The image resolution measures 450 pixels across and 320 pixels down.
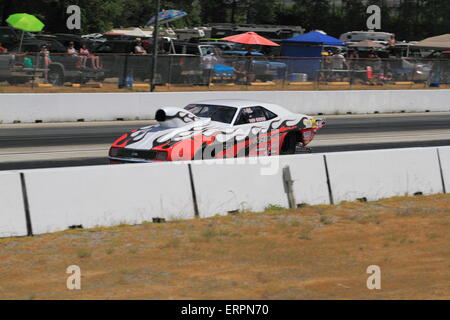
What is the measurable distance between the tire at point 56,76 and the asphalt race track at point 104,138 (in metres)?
3.14

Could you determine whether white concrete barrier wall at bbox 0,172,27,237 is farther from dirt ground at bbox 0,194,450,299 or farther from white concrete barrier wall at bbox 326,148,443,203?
white concrete barrier wall at bbox 326,148,443,203

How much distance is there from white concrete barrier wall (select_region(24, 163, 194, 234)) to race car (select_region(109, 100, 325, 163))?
1978 mm

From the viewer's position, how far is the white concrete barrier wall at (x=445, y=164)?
46.7 ft

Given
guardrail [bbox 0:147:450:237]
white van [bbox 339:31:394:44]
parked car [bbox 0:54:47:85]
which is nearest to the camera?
guardrail [bbox 0:147:450:237]

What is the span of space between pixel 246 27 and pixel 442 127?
3030cm

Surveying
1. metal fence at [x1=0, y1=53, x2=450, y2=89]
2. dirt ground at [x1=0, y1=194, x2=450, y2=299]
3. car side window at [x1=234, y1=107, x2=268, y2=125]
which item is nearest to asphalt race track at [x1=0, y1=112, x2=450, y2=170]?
car side window at [x1=234, y1=107, x2=268, y2=125]

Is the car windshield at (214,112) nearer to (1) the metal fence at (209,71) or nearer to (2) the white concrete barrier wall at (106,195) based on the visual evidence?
(2) the white concrete barrier wall at (106,195)

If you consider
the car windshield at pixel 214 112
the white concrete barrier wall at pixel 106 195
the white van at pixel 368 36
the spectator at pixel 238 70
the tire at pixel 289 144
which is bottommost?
the white van at pixel 368 36

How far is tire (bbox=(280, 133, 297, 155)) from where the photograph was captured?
1590 centimetres

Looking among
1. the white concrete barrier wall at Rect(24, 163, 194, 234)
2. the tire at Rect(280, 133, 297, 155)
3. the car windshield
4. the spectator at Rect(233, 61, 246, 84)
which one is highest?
the car windshield

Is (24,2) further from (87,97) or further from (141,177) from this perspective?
(141,177)

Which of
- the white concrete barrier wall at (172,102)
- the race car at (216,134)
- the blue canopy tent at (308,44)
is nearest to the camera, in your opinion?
the race car at (216,134)

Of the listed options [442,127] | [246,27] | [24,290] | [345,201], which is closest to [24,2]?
[246,27]

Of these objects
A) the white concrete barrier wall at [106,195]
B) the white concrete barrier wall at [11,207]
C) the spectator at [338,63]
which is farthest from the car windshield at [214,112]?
the spectator at [338,63]
